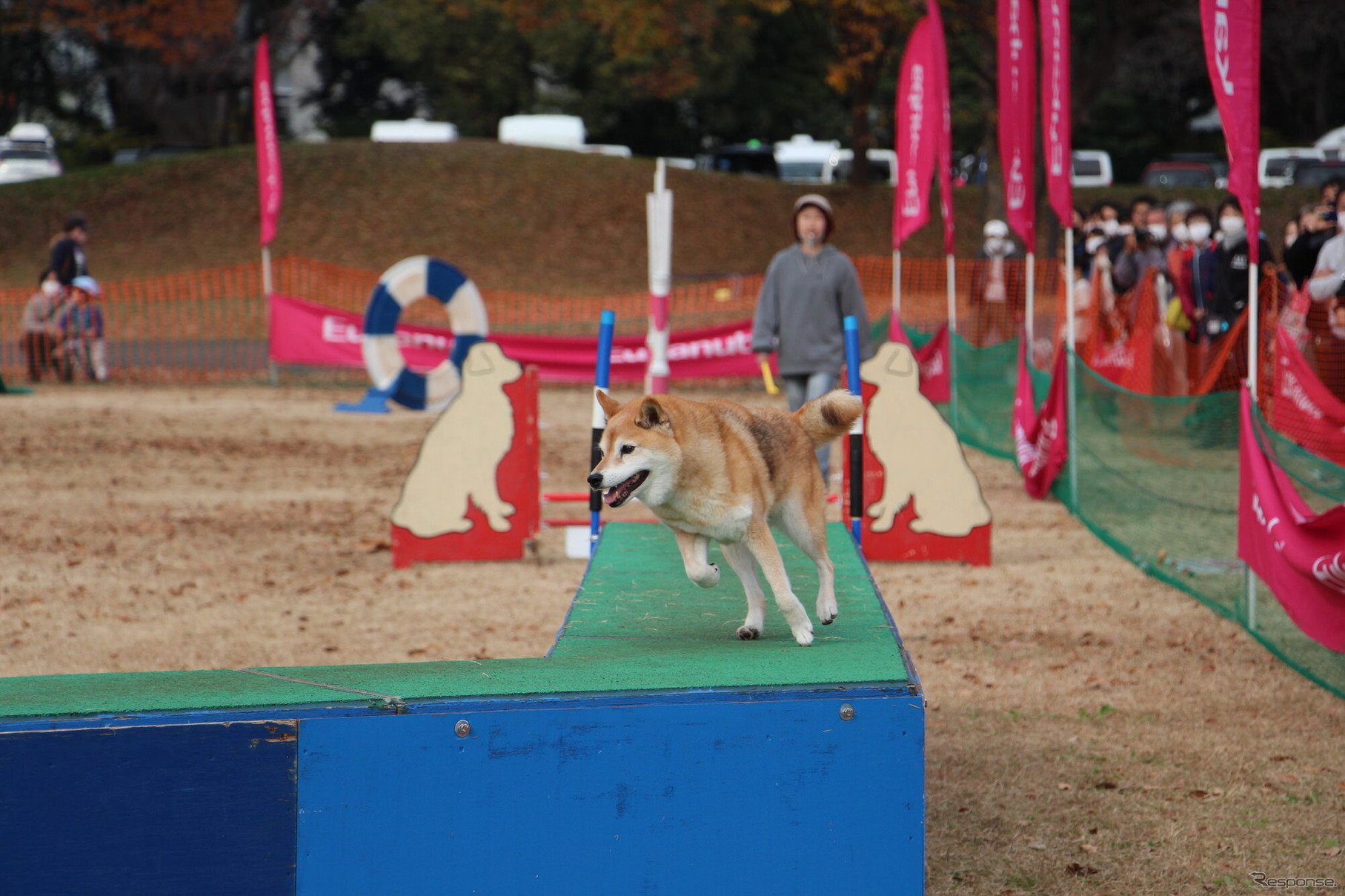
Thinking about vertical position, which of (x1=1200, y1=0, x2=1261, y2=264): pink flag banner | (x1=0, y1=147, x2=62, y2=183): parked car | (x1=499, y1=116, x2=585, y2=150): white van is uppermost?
(x1=499, y1=116, x2=585, y2=150): white van

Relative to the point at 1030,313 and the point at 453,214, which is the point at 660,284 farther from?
the point at 453,214

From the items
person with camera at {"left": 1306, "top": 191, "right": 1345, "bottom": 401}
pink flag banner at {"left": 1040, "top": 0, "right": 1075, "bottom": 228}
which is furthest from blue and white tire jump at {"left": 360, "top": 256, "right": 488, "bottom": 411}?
person with camera at {"left": 1306, "top": 191, "right": 1345, "bottom": 401}

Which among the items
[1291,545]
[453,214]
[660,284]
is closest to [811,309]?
[660,284]

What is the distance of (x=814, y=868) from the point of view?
3.05 m

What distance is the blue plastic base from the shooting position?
15.0 meters

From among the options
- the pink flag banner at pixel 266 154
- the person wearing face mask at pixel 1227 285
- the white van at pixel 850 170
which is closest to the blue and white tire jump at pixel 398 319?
the pink flag banner at pixel 266 154

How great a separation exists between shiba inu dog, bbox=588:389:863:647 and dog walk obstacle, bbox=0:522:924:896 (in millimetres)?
713

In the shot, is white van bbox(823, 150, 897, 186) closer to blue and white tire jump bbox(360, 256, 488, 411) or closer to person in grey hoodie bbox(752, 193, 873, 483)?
blue and white tire jump bbox(360, 256, 488, 411)

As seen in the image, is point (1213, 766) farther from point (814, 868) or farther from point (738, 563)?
point (814, 868)

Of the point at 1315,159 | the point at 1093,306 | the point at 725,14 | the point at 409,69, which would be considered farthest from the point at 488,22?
the point at 1093,306

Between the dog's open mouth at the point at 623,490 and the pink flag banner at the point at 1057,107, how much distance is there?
20.0ft

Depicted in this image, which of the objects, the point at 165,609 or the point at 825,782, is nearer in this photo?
the point at 825,782

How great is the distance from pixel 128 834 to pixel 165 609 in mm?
4415

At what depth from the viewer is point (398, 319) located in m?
15.0
